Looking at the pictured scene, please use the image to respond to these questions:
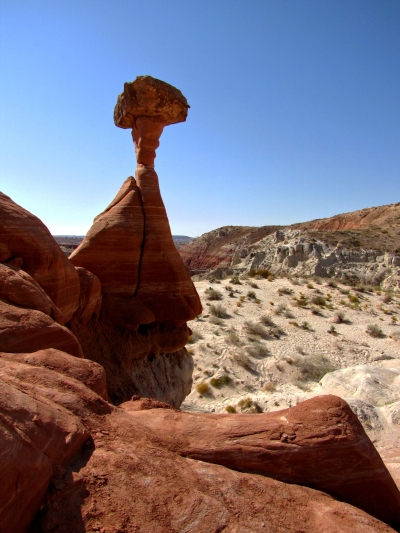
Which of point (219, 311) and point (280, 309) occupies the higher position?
point (280, 309)

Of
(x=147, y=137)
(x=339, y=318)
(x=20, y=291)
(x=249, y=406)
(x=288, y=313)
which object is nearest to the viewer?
(x=20, y=291)

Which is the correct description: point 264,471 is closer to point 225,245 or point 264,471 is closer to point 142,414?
point 142,414

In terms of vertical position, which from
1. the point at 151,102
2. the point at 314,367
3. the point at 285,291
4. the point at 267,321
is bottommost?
the point at 314,367

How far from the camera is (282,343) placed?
15781 millimetres

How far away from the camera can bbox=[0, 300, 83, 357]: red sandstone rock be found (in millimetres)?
3702

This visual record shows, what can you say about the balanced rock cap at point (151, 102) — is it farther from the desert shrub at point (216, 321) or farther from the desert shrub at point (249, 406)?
the desert shrub at point (216, 321)

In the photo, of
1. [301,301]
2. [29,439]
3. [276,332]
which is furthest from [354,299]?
[29,439]

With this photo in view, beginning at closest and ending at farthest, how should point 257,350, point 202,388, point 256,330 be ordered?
point 202,388 → point 257,350 → point 256,330

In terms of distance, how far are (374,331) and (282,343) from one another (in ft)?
16.1

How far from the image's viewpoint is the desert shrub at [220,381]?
11.9 meters

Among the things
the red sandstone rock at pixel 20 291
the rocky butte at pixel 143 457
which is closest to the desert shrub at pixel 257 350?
the rocky butte at pixel 143 457

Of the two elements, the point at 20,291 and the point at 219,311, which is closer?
the point at 20,291

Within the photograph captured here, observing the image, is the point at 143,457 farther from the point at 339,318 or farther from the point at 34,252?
the point at 339,318

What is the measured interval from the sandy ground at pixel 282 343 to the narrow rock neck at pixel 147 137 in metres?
6.90
